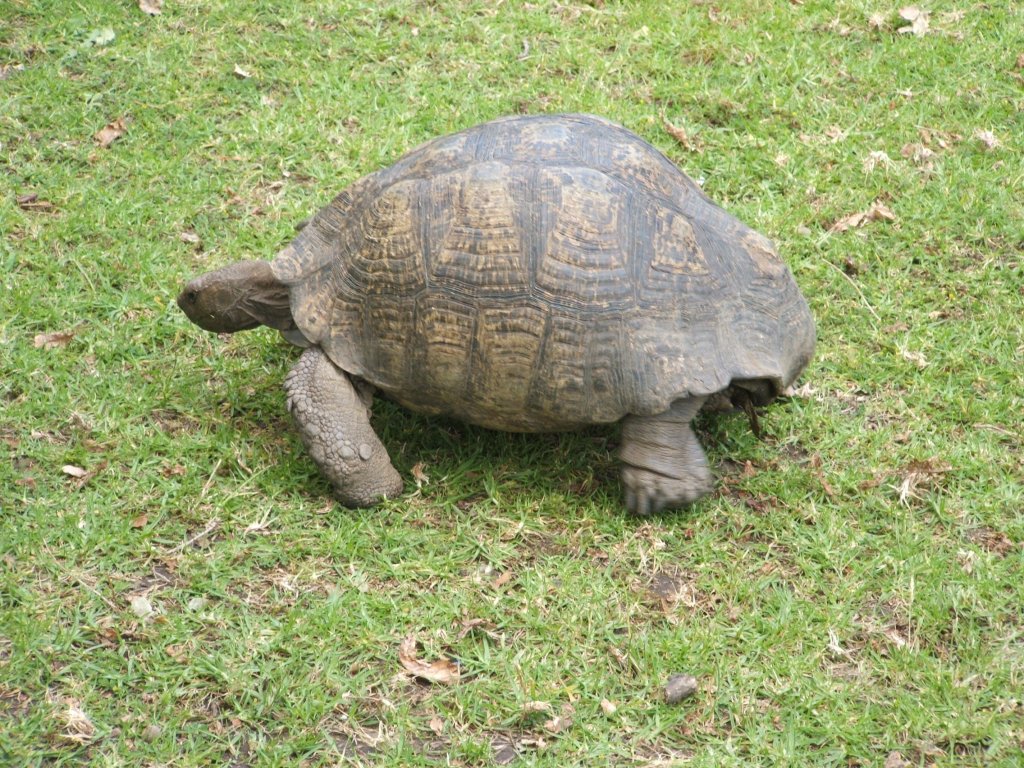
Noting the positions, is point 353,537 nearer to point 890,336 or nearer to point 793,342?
point 793,342

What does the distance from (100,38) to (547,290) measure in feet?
16.8

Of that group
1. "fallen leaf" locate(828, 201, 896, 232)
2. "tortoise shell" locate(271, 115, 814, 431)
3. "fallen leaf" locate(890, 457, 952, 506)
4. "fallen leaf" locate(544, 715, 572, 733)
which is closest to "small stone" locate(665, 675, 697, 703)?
"fallen leaf" locate(544, 715, 572, 733)

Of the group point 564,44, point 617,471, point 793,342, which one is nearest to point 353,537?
point 617,471

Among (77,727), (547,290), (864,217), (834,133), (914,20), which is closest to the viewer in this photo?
(77,727)

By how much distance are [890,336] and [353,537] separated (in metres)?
3.14

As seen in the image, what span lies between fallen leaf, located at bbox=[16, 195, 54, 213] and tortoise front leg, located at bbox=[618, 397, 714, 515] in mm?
4061

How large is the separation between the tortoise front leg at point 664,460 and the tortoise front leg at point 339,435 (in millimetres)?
1096

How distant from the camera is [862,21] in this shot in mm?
8445

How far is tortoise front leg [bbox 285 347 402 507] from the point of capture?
4922mm

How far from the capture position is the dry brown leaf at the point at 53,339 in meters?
5.76

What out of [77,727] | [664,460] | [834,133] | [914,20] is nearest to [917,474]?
[664,460]

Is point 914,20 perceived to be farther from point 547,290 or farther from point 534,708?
point 534,708

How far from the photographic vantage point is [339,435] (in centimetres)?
494

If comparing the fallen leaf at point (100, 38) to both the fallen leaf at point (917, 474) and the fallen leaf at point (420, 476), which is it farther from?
the fallen leaf at point (917, 474)
